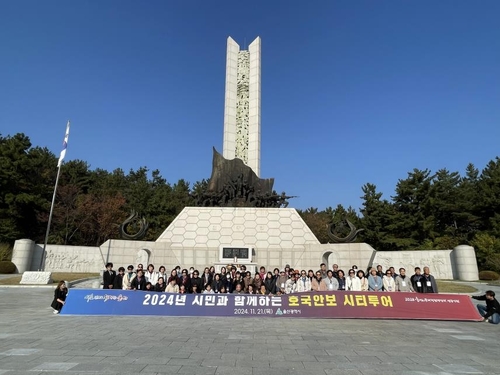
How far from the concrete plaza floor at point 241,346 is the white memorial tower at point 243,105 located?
54.3ft

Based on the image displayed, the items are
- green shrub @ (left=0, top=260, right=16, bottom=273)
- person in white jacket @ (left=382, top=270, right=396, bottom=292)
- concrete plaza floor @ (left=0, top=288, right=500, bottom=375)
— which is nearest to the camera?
concrete plaza floor @ (left=0, top=288, right=500, bottom=375)

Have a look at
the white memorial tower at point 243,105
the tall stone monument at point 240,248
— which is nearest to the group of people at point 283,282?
the tall stone monument at point 240,248

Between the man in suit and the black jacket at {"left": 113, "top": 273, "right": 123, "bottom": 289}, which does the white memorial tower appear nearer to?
the black jacket at {"left": 113, "top": 273, "right": 123, "bottom": 289}

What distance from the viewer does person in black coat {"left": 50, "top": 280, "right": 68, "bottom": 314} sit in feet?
22.6

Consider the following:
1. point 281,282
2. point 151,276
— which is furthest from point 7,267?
point 281,282

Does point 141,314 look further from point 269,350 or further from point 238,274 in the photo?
point 269,350

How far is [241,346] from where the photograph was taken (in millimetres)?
4324

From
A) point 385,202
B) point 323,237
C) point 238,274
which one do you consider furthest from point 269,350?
point 323,237

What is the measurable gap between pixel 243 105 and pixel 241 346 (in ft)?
70.5

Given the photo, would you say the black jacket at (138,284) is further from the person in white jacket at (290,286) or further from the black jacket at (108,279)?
the person in white jacket at (290,286)

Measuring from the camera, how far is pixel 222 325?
5.85 meters

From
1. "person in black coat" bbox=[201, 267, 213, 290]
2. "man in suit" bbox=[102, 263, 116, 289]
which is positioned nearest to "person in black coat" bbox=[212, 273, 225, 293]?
"person in black coat" bbox=[201, 267, 213, 290]

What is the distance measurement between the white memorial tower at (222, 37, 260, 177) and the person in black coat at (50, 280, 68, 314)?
15962mm

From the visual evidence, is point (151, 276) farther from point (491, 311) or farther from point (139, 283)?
point (491, 311)
